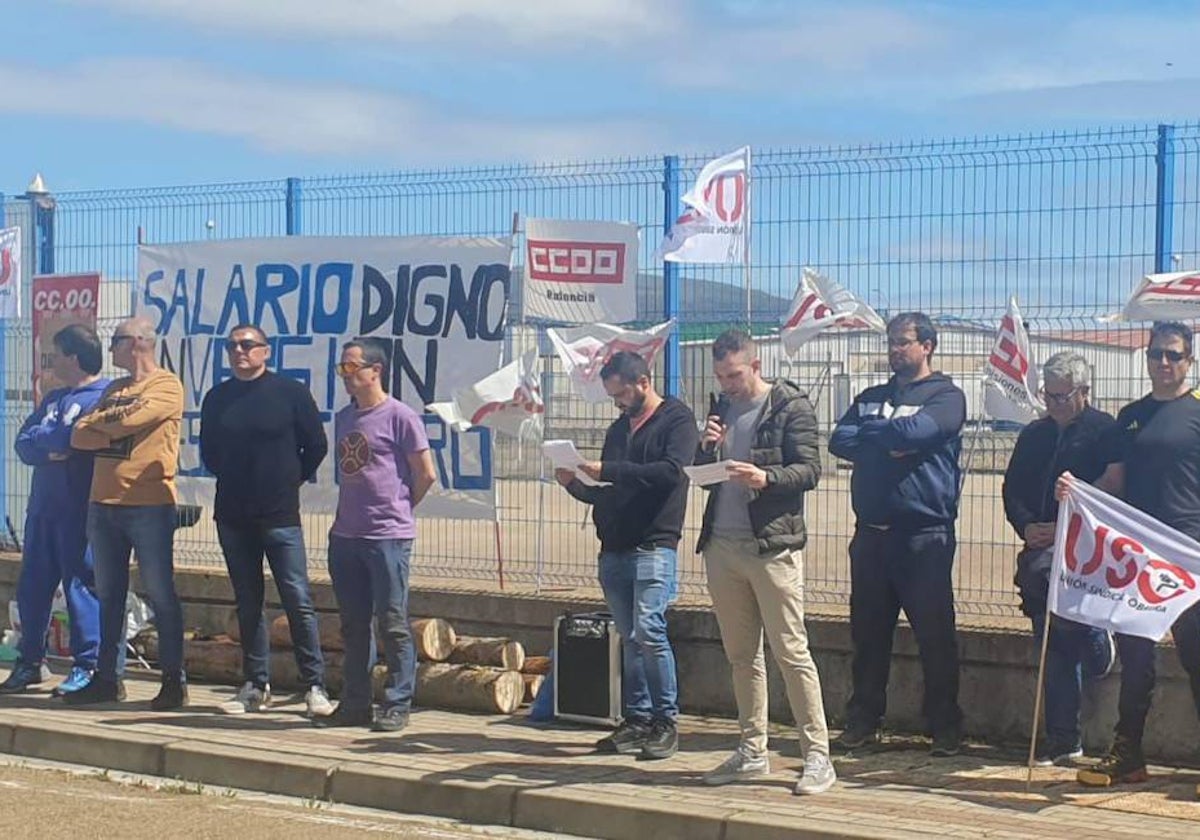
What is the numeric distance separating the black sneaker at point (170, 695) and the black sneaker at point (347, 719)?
971 mm

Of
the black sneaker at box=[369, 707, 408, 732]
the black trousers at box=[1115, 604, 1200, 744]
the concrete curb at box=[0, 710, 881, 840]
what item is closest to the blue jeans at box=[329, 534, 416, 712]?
the black sneaker at box=[369, 707, 408, 732]

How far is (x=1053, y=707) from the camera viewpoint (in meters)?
9.09

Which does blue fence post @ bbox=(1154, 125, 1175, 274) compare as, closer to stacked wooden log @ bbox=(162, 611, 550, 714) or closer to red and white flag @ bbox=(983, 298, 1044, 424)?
red and white flag @ bbox=(983, 298, 1044, 424)

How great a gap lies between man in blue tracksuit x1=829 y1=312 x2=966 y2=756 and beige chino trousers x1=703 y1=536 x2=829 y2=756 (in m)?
0.80

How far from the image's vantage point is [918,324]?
9227 millimetres

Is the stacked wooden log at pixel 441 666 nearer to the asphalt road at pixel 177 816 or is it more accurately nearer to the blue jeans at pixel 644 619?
the blue jeans at pixel 644 619

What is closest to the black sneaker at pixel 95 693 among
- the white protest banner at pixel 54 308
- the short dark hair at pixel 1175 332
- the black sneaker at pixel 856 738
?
the white protest banner at pixel 54 308

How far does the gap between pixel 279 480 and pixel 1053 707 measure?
4292 millimetres

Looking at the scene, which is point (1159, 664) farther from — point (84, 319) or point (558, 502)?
point (84, 319)

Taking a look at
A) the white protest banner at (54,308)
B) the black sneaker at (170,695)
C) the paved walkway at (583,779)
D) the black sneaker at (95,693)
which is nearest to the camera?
the paved walkway at (583,779)

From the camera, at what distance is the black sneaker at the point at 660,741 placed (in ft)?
30.5

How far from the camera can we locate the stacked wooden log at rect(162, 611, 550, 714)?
10.8 meters

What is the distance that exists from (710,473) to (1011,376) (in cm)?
200

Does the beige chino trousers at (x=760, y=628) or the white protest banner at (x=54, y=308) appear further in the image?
the white protest banner at (x=54, y=308)
